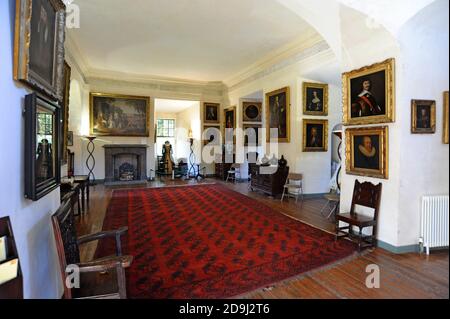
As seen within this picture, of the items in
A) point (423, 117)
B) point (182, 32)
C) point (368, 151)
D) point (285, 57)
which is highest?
point (182, 32)

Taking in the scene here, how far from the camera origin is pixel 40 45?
1.94 m

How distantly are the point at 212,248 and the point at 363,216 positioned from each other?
2354 millimetres

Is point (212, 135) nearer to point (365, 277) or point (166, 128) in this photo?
point (166, 128)

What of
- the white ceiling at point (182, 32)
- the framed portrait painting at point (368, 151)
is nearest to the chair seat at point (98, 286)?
the framed portrait painting at point (368, 151)

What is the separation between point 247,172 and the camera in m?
11.1

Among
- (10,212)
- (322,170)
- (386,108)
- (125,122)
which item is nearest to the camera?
(10,212)

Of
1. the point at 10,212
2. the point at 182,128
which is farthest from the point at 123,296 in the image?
the point at 182,128

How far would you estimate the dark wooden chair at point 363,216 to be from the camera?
149 inches

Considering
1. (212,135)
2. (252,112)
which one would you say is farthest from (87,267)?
(212,135)

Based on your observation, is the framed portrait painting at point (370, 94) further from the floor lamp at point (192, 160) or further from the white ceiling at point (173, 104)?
the floor lamp at point (192, 160)

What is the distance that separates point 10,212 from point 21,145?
442 millimetres

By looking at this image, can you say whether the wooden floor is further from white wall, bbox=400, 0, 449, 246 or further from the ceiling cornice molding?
the ceiling cornice molding

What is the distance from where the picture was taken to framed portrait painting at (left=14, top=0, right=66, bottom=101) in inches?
63.3
